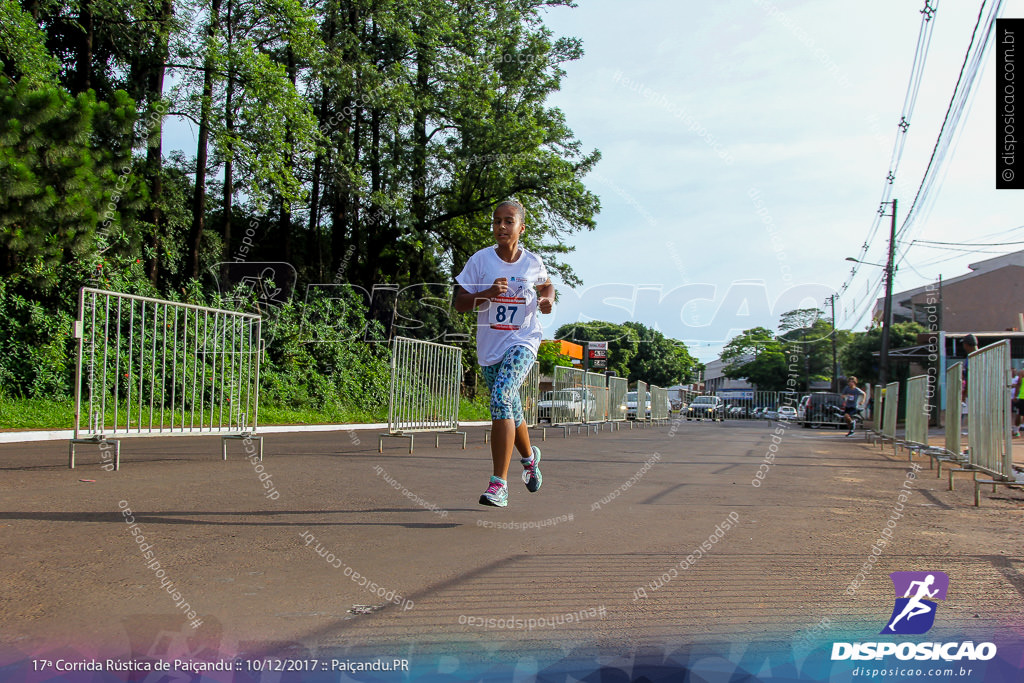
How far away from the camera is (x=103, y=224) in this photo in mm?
14055

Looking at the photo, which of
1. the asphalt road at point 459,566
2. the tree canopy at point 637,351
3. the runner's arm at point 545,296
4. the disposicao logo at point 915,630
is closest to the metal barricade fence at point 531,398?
the asphalt road at point 459,566

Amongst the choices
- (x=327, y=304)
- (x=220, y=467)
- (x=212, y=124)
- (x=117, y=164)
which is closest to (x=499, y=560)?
(x=220, y=467)

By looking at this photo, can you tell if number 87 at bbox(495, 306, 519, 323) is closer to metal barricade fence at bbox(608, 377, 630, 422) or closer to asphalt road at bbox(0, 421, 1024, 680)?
asphalt road at bbox(0, 421, 1024, 680)

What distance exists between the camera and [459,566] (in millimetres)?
3518

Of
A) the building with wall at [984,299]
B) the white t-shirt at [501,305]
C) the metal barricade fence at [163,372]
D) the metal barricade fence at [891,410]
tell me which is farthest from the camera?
the building with wall at [984,299]

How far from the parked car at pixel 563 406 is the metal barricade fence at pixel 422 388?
605 cm

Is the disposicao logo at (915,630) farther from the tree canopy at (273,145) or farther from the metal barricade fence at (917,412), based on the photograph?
the tree canopy at (273,145)

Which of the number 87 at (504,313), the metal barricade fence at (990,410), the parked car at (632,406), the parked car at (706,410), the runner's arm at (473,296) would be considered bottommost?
the parked car at (706,410)

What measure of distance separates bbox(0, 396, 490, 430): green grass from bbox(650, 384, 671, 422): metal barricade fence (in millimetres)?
8420

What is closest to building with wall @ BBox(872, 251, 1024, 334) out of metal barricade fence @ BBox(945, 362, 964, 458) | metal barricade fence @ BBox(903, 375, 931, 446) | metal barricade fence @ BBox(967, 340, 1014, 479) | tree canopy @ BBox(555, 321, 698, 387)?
metal barricade fence @ BBox(903, 375, 931, 446)

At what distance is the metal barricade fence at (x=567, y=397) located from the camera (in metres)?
18.8

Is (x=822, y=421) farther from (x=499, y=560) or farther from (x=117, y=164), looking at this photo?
(x=499, y=560)

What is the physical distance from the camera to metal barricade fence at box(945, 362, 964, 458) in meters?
9.95

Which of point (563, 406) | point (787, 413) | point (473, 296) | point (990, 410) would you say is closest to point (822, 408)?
point (787, 413)
